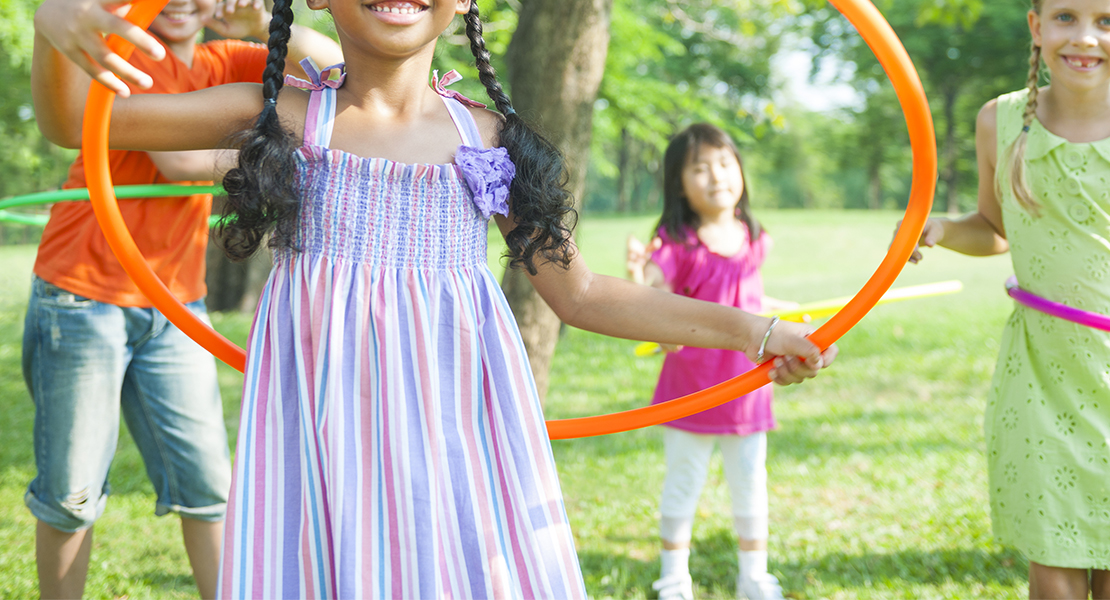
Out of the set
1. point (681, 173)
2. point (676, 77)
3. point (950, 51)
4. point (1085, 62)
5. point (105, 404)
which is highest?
point (950, 51)

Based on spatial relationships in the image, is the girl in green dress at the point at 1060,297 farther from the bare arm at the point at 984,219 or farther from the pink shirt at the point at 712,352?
the pink shirt at the point at 712,352

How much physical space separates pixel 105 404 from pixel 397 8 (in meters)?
1.63

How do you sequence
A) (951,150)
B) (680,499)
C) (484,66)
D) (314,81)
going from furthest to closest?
(951,150)
(680,499)
(484,66)
(314,81)

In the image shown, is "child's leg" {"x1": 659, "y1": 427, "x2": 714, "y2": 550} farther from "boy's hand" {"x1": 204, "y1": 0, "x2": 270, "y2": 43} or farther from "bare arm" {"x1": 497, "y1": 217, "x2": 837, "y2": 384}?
"boy's hand" {"x1": 204, "y1": 0, "x2": 270, "y2": 43}

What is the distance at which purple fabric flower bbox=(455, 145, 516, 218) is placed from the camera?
1.85 meters

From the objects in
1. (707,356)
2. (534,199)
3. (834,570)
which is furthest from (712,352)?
(534,199)

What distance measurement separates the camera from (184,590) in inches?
143

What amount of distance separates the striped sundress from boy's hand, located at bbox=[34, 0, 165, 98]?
0.37m

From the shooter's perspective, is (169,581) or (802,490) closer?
(169,581)

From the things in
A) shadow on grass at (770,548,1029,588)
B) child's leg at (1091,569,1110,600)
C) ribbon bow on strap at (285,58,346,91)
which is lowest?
shadow on grass at (770,548,1029,588)

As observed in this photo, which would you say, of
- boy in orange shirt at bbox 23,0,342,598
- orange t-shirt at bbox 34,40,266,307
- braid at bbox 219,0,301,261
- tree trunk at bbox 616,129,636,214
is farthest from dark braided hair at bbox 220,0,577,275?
tree trunk at bbox 616,129,636,214

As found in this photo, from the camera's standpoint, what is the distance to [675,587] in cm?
359

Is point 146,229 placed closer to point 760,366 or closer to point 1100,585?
point 760,366

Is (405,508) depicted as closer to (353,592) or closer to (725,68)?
(353,592)
